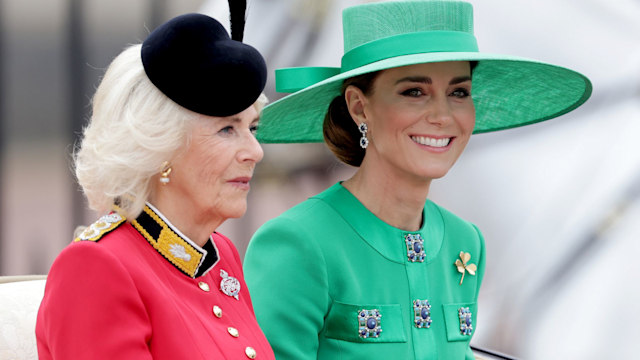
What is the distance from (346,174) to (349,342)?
1445 millimetres

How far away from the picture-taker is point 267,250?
150cm

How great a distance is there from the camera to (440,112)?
149 centimetres

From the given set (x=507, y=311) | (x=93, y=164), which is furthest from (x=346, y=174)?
(x=93, y=164)

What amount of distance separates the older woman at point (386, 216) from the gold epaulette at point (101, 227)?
0.51m

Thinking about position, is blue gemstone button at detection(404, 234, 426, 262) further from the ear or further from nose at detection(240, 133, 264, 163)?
nose at detection(240, 133, 264, 163)

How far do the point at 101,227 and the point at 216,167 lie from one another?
18 centimetres

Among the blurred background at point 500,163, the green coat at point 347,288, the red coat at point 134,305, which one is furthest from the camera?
the blurred background at point 500,163


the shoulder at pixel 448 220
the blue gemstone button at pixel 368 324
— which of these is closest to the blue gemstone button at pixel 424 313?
the blue gemstone button at pixel 368 324

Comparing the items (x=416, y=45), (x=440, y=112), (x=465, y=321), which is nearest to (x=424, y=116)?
(x=440, y=112)

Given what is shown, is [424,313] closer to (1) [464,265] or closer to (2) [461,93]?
(1) [464,265]

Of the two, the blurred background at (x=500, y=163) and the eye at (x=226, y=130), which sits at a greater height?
the eye at (x=226, y=130)

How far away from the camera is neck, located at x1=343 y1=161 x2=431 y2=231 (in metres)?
1.57

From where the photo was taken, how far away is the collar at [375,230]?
1553mm

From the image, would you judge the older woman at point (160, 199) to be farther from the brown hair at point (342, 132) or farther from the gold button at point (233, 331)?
the brown hair at point (342, 132)
